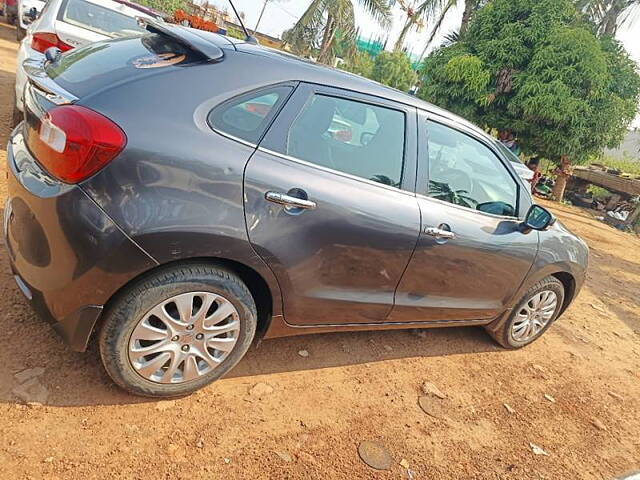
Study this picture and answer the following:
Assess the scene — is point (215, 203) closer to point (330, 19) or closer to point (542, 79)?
point (542, 79)

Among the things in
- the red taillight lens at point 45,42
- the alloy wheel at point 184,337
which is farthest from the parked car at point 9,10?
the alloy wheel at point 184,337

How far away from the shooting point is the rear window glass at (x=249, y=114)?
1.99m

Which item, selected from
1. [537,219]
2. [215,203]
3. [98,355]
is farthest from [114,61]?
[537,219]

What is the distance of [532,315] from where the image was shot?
3.63 metres

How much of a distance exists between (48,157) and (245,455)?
1.57 metres

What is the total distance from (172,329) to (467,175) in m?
2.02

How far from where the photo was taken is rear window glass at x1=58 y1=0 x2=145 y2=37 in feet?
16.7

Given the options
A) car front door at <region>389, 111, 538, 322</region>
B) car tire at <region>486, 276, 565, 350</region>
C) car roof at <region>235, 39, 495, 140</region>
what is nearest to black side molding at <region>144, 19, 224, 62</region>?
car roof at <region>235, 39, 495, 140</region>

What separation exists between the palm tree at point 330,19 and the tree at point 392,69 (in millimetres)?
17181

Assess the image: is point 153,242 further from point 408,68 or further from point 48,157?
point 408,68

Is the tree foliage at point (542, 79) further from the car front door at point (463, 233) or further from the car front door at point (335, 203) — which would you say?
the car front door at point (335, 203)

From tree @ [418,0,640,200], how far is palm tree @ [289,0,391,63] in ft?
20.5

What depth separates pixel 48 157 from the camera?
184cm

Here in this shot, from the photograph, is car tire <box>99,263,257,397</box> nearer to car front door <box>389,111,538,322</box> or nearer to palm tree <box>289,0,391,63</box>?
car front door <box>389,111,538,322</box>
